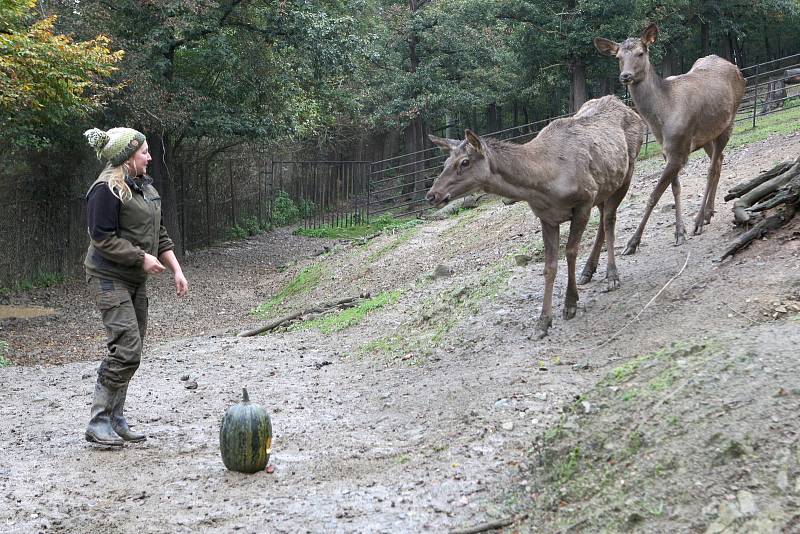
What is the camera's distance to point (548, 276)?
7996 mm

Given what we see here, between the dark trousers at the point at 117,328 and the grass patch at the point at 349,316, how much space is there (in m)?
5.02

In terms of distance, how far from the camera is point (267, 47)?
1966cm

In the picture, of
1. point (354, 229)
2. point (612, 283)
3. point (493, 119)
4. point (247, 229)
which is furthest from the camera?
point (493, 119)

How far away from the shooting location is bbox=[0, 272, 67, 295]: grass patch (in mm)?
17734

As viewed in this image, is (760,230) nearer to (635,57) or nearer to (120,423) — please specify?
(635,57)

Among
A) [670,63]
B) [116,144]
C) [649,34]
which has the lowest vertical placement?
[116,144]

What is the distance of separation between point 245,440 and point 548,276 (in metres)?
3.52

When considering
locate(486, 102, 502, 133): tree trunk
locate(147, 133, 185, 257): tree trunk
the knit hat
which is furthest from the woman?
locate(486, 102, 502, 133): tree trunk

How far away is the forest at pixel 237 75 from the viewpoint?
15.2 m

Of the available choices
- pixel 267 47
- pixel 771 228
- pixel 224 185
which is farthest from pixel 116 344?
pixel 224 185

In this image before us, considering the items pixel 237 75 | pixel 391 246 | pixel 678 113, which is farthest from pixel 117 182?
pixel 237 75

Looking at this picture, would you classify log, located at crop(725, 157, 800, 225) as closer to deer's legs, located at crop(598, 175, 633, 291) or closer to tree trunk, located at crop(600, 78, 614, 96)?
deer's legs, located at crop(598, 175, 633, 291)

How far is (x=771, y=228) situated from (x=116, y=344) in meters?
5.75

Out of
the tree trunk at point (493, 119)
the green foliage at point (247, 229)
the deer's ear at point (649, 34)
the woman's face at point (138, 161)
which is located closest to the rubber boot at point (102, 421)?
→ the woman's face at point (138, 161)
